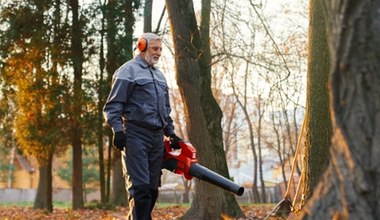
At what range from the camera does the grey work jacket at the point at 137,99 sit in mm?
6086

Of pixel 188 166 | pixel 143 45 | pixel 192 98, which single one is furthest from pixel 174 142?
pixel 192 98

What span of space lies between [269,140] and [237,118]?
7852mm

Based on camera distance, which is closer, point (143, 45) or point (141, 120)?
point (141, 120)

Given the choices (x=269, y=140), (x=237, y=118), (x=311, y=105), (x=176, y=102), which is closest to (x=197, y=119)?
(x=311, y=105)

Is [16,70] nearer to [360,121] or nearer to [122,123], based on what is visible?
[122,123]

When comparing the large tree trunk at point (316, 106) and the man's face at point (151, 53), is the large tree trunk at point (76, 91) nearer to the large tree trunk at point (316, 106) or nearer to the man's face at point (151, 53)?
the large tree trunk at point (316, 106)

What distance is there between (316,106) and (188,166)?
2912mm

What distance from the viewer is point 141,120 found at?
20.0 ft

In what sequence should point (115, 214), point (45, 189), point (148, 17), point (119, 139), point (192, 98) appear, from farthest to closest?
point (45, 189)
point (148, 17)
point (115, 214)
point (192, 98)
point (119, 139)

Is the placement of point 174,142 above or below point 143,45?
below

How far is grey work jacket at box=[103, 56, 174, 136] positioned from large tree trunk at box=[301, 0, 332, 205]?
9.58 feet

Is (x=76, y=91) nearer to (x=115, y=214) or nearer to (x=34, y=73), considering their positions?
(x=34, y=73)

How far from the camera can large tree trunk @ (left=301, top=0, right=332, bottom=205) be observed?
336 inches

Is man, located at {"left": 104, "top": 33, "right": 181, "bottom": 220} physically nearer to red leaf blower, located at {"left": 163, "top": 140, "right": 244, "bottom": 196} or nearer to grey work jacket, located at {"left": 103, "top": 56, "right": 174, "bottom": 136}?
grey work jacket, located at {"left": 103, "top": 56, "right": 174, "bottom": 136}
